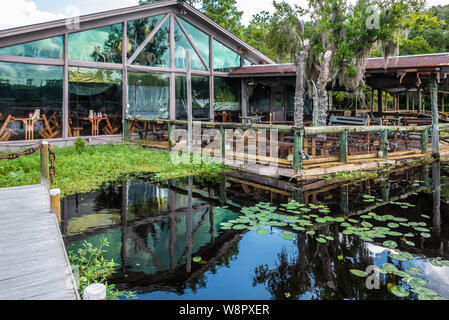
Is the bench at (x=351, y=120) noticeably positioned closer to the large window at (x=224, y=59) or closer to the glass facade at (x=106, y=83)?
the glass facade at (x=106, y=83)

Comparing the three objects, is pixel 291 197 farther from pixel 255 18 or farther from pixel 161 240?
pixel 255 18

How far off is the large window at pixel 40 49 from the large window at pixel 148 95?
8.59 feet

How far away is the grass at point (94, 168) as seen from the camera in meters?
7.56

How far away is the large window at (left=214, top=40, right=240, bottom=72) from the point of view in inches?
636

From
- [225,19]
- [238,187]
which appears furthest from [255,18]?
[238,187]

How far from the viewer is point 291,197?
678 cm

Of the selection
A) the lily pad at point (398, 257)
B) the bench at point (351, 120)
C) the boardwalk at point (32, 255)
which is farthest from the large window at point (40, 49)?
the lily pad at point (398, 257)

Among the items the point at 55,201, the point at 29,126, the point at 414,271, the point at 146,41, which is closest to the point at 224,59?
the point at 146,41

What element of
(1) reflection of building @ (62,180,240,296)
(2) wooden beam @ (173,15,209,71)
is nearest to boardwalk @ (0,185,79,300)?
(1) reflection of building @ (62,180,240,296)

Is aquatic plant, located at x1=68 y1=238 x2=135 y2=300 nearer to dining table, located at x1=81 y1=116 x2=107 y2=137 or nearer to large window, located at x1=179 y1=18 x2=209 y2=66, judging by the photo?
dining table, located at x1=81 y1=116 x2=107 y2=137

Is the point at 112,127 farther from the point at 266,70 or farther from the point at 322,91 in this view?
the point at 322,91

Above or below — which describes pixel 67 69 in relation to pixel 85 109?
above

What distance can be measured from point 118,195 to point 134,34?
8.66 meters

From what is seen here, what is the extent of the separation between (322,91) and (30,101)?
9146 mm
